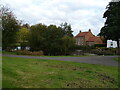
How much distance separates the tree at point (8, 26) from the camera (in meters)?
22.4

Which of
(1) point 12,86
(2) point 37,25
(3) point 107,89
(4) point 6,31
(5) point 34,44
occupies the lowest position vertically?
(3) point 107,89

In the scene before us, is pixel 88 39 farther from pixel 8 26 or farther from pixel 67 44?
pixel 8 26

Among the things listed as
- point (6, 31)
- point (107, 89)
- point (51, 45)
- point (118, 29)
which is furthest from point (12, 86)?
point (51, 45)

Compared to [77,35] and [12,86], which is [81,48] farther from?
[77,35]

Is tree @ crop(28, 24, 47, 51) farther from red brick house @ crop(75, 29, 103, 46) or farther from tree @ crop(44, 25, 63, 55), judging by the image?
red brick house @ crop(75, 29, 103, 46)

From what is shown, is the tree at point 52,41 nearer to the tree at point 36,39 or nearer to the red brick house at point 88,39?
the tree at point 36,39

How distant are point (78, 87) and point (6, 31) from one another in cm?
1915

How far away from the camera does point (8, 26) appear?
22578 millimetres

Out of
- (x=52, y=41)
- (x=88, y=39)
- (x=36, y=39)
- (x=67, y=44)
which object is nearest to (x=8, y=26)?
(x=36, y=39)

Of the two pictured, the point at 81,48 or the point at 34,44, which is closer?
the point at 34,44

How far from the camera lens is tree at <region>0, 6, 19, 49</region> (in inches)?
884

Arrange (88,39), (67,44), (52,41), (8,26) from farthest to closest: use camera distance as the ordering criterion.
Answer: (88,39) → (67,44) → (52,41) → (8,26)

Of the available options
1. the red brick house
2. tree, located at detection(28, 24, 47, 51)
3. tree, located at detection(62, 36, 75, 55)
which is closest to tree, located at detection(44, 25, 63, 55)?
tree, located at detection(62, 36, 75, 55)

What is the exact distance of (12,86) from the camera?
4.57 m
